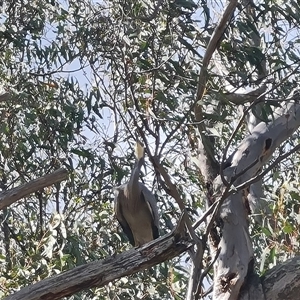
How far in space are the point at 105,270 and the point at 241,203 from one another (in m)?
1.05

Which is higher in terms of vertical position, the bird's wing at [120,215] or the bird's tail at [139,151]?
the bird's tail at [139,151]

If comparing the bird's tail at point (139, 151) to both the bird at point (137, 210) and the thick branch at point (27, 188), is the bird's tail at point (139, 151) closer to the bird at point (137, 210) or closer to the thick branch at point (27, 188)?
the bird at point (137, 210)

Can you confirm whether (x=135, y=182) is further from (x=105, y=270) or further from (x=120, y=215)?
(x=105, y=270)

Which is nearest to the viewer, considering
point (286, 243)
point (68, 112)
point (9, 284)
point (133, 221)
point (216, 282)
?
point (216, 282)

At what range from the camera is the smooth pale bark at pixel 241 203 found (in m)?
2.80

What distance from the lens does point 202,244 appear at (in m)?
2.40

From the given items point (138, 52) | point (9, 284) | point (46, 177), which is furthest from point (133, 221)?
point (46, 177)

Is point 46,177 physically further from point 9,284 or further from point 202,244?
point 9,284

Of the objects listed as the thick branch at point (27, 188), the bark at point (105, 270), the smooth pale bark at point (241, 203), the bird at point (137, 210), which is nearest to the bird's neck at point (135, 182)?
the bird at point (137, 210)

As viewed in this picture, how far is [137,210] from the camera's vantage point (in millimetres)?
3650

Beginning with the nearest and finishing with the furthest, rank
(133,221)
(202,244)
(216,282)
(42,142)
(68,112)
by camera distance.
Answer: (202,244), (216,282), (133,221), (68,112), (42,142)

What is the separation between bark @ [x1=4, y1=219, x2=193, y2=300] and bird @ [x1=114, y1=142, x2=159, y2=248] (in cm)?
119

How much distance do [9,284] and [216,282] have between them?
1.14 metres

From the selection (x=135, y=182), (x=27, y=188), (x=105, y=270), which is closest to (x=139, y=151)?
(x=135, y=182)
